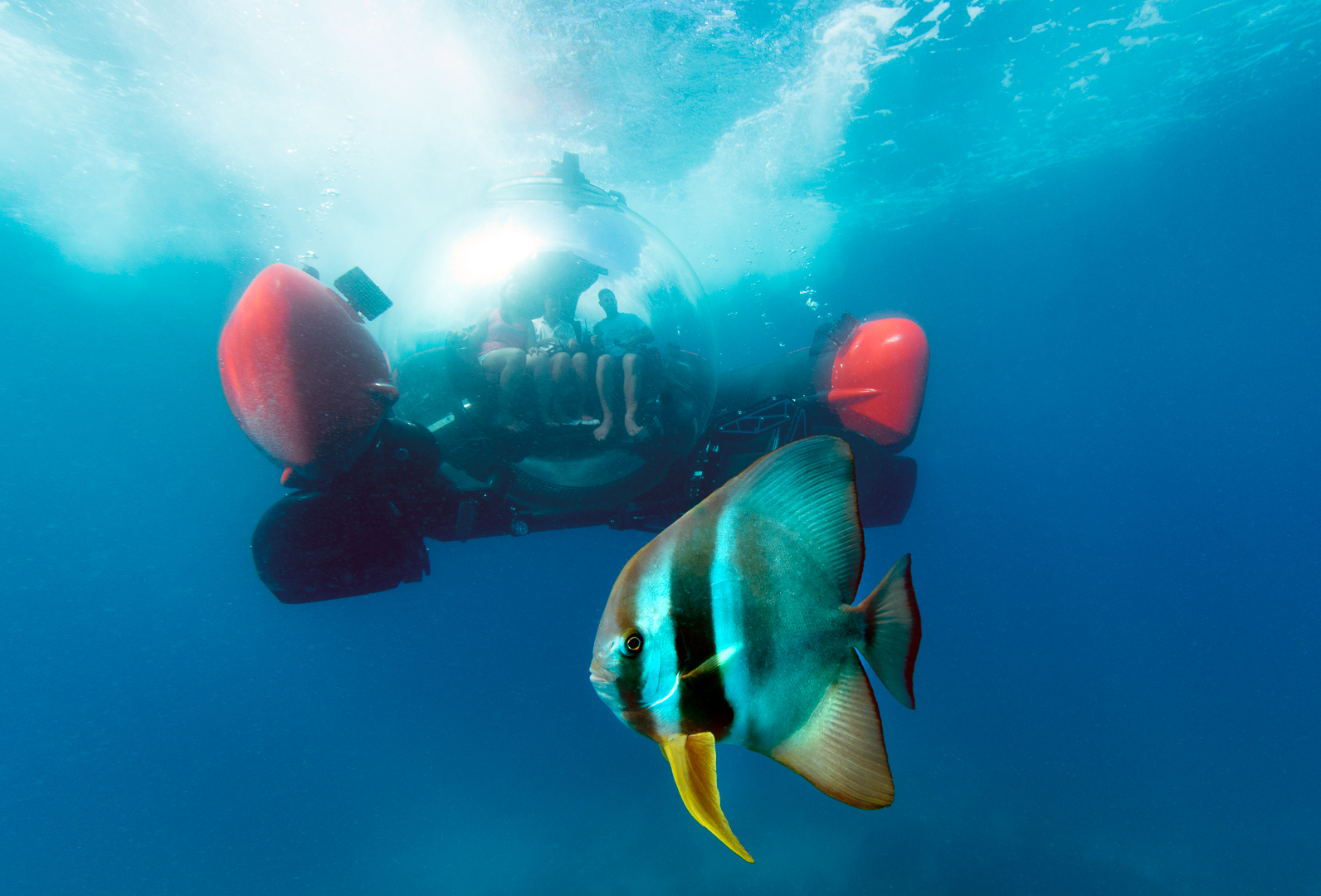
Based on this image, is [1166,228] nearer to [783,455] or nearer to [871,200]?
[871,200]

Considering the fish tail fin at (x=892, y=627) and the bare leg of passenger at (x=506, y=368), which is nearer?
the fish tail fin at (x=892, y=627)

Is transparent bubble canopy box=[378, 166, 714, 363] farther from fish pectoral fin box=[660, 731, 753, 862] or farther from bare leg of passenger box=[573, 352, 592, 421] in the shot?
fish pectoral fin box=[660, 731, 753, 862]

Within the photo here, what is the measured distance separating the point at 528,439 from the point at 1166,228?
39.9 metres

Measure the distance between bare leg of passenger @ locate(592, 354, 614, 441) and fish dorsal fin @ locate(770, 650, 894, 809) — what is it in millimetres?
1537

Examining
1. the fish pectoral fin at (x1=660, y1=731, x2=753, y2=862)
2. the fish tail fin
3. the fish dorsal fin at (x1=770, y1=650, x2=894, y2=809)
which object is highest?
the fish tail fin

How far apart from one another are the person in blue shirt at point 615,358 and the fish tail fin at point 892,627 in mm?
1510

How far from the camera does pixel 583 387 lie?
2.16 meters

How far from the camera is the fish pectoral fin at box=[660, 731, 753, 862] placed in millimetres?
672

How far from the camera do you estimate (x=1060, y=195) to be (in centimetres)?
2116

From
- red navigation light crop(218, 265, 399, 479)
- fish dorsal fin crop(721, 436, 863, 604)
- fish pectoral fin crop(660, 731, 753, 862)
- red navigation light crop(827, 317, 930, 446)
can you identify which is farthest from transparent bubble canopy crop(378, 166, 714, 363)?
fish pectoral fin crop(660, 731, 753, 862)

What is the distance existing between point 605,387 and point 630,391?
12 cm

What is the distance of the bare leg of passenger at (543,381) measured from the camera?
83.4 inches

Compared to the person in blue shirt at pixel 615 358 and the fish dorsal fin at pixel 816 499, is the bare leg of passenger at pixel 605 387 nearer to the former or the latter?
the person in blue shirt at pixel 615 358

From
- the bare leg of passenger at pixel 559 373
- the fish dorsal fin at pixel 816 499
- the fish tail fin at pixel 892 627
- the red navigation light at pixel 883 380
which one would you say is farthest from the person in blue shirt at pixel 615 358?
the red navigation light at pixel 883 380
